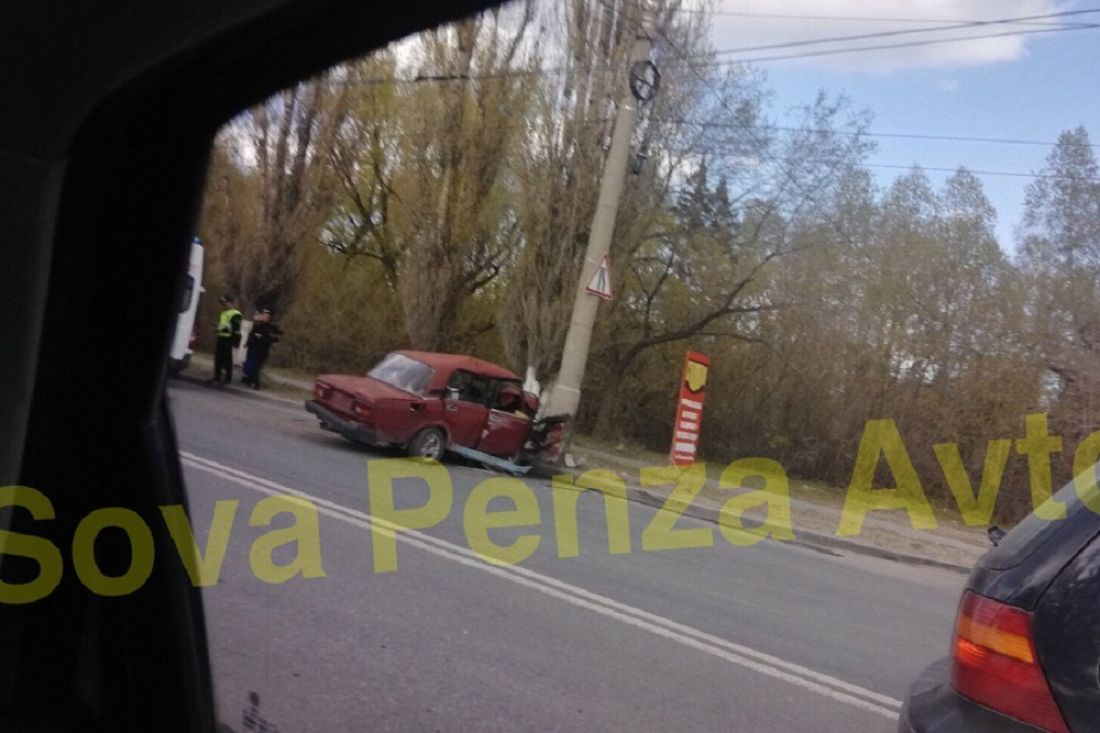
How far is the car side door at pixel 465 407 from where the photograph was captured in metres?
7.59

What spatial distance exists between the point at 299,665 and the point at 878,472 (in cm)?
354

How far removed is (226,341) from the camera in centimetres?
838

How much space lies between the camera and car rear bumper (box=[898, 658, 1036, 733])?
2.31m

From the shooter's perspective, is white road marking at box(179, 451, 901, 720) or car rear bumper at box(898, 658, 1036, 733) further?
white road marking at box(179, 451, 901, 720)

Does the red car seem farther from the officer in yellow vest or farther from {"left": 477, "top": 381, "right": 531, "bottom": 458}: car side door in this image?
the officer in yellow vest

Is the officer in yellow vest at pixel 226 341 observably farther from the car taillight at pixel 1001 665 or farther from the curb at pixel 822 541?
the car taillight at pixel 1001 665

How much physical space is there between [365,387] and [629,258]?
7.14 meters

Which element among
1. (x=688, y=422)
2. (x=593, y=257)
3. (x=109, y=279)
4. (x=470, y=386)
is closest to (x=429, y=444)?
(x=470, y=386)

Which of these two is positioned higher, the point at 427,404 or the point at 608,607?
the point at 427,404

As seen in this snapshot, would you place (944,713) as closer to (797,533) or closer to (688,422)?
(797,533)

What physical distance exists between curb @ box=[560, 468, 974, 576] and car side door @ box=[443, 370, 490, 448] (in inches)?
113

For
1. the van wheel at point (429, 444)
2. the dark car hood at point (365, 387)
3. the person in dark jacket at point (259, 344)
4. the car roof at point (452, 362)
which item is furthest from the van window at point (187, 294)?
the person in dark jacket at point (259, 344)

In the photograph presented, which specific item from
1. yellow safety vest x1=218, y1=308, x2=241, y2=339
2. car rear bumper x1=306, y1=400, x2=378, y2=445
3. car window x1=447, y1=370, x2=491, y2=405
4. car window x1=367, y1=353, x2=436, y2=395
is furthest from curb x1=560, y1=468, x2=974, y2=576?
yellow safety vest x1=218, y1=308, x2=241, y2=339

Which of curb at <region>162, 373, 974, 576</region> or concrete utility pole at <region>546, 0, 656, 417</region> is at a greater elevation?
concrete utility pole at <region>546, 0, 656, 417</region>
